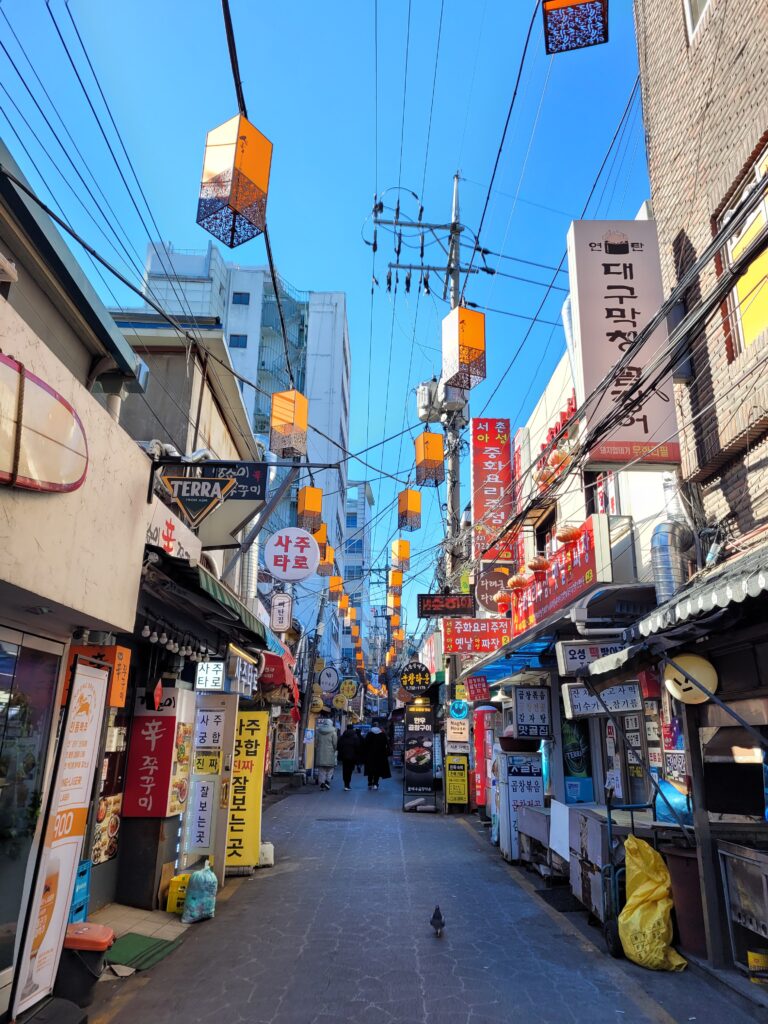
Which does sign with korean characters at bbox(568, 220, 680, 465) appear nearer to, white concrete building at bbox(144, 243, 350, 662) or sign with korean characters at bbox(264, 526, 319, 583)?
sign with korean characters at bbox(264, 526, 319, 583)

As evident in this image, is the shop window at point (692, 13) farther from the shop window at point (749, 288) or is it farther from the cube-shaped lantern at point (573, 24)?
the cube-shaped lantern at point (573, 24)

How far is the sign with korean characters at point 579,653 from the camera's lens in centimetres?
771

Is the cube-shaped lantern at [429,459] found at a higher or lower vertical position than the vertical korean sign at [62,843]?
higher

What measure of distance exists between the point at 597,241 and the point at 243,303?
127ft

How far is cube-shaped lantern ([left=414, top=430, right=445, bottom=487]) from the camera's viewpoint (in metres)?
13.9

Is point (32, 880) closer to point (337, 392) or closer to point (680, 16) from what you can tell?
point (680, 16)

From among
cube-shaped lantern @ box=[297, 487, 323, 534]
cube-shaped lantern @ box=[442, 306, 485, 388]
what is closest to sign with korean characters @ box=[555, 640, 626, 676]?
cube-shaped lantern @ box=[442, 306, 485, 388]

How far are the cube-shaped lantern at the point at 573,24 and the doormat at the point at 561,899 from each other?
9092 millimetres

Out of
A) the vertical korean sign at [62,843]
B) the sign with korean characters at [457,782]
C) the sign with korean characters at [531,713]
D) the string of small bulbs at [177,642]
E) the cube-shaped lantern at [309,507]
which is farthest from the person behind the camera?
the sign with korean characters at [457,782]

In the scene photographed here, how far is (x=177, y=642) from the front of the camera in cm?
763

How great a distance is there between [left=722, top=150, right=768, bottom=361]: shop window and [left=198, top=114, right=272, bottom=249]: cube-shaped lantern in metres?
5.01

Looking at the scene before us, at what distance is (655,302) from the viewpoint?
30.4 ft

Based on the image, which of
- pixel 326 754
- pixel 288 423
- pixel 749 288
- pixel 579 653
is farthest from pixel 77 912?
pixel 326 754

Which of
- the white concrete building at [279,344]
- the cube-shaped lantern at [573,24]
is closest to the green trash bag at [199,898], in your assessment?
the cube-shaped lantern at [573,24]
